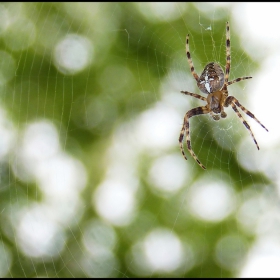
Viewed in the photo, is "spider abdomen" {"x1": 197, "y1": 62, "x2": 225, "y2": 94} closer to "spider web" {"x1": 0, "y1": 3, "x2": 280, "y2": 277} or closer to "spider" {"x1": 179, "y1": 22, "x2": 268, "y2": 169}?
"spider" {"x1": 179, "y1": 22, "x2": 268, "y2": 169}

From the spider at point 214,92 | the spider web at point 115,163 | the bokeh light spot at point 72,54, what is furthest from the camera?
the spider web at point 115,163

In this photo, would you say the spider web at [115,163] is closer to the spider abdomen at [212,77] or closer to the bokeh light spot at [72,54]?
the bokeh light spot at [72,54]

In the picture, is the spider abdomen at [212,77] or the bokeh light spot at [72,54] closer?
the spider abdomen at [212,77]

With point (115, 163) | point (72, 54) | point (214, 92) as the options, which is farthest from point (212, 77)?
point (115, 163)

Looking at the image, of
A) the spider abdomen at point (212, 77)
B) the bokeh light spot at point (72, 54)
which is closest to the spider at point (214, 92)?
the spider abdomen at point (212, 77)

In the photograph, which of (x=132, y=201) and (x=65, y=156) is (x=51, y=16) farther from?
(x=132, y=201)

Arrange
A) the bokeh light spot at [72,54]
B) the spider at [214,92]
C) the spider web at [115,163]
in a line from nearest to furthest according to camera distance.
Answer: the spider at [214,92], the bokeh light spot at [72,54], the spider web at [115,163]

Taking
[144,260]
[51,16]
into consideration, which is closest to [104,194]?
[144,260]
